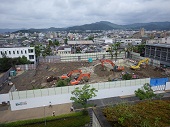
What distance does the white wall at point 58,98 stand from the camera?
67.4 ft

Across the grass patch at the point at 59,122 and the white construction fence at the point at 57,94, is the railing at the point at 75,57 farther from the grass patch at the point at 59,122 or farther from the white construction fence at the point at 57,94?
the grass patch at the point at 59,122

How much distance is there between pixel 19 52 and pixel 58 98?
29.2m

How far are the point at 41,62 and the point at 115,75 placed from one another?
2685cm

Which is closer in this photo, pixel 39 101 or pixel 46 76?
pixel 39 101

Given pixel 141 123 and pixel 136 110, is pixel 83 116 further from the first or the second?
pixel 141 123

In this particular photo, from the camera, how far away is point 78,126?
53.7 feet

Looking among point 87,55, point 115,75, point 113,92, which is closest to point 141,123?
point 113,92

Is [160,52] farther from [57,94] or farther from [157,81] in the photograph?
[57,94]

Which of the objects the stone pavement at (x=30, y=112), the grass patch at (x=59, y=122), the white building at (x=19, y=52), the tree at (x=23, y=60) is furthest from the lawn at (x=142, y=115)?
Result: the white building at (x=19, y=52)

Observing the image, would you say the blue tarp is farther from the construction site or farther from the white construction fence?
the construction site

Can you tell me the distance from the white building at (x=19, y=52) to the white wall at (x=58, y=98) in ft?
86.5

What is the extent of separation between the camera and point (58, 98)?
70.4 feet

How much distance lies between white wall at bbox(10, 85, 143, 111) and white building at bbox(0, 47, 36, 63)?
26373 millimetres

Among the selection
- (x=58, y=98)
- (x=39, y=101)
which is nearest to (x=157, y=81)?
(x=58, y=98)
